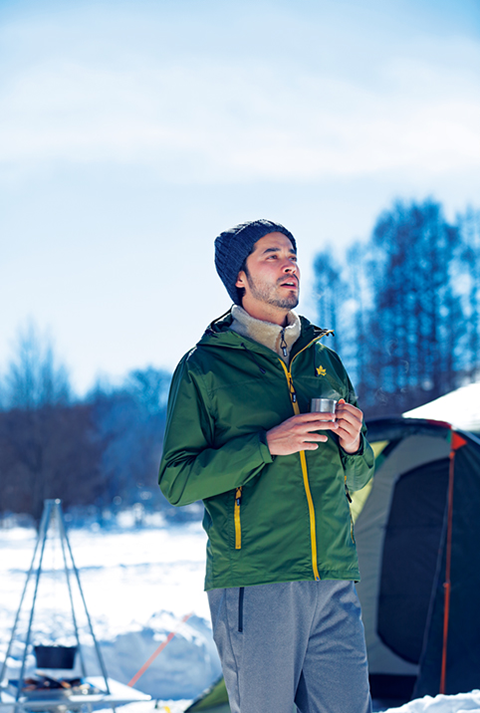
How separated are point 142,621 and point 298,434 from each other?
5.80 metres

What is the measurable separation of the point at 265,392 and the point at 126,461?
29905 millimetres

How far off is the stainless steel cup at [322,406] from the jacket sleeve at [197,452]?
155mm

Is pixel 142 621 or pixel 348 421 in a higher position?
pixel 348 421

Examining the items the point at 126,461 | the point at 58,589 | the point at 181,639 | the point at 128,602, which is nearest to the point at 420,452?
the point at 181,639

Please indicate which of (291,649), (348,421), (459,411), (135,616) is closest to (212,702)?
(459,411)

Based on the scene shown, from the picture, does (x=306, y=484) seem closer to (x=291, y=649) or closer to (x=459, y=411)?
(x=291, y=649)

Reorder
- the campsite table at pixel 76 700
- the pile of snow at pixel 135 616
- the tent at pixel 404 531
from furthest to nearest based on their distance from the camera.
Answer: the pile of snow at pixel 135 616, the tent at pixel 404 531, the campsite table at pixel 76 700

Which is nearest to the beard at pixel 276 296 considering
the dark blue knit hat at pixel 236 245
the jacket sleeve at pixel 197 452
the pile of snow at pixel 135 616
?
the dark blue knit hat at pixel 236 245

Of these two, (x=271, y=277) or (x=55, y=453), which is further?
(x=55, y=453)

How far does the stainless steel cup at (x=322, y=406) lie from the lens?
188cm

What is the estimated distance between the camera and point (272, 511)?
1875mm

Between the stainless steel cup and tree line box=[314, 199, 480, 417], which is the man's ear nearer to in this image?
the stainless steel cup

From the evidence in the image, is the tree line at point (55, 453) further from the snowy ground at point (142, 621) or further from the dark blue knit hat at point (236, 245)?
the dark blue knit hat at point (236, 245)

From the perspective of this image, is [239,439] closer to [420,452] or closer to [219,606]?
[219,606]
